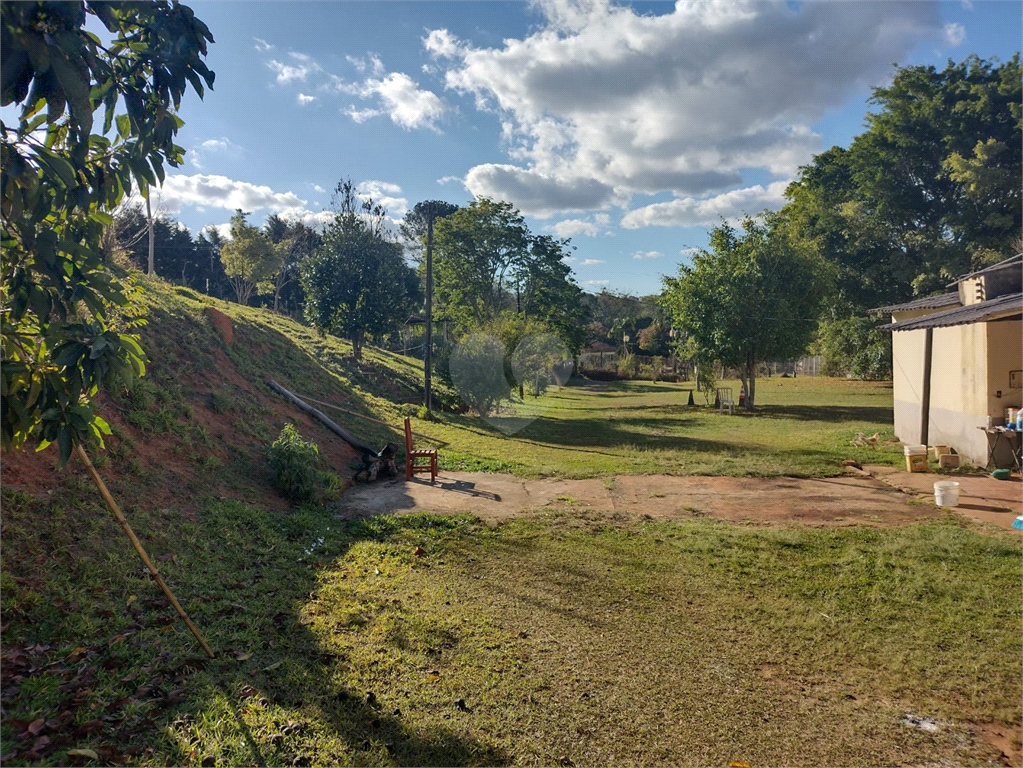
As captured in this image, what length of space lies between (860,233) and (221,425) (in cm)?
2960

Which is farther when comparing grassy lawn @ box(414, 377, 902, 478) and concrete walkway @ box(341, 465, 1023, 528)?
grassy lawn @ box(414, 377, 902, 478)

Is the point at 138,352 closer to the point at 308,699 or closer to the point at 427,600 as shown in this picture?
the point at 308,699

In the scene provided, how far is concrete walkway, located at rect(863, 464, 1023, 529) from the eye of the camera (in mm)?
7805

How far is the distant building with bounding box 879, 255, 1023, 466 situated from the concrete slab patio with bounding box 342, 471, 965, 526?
2604 mm

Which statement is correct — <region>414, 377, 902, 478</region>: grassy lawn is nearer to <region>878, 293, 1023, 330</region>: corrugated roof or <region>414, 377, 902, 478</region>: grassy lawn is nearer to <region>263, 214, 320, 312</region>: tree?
<region>878, 293, 1023, 330</region>: corrugated roof

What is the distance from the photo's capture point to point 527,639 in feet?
14.1

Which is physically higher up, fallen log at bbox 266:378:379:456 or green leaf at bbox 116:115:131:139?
green leaf at bbox 116:115:131:139

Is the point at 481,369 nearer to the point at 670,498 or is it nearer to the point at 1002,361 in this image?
the point at 670,498

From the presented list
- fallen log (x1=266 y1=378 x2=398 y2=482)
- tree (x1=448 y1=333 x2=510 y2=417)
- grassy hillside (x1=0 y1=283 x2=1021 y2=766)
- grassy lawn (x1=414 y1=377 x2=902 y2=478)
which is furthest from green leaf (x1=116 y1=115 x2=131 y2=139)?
tree (x1=448 y1=333 x2=510 y2=417)

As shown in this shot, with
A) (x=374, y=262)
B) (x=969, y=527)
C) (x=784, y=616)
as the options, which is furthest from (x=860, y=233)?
(x=784, y=616)

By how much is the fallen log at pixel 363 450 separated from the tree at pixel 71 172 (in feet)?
23.7

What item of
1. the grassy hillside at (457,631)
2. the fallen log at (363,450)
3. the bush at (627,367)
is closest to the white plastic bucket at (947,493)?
the grassy hillside at (457,631)

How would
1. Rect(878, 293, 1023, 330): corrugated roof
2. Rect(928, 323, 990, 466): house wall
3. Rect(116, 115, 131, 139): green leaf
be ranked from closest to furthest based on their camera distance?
1. Rect(116, 115, 131, 139): green leaf
2. Rect(878, 293, 1023, 330): corrugated roof
3. Rect(928, 323, 990, 466): house wall

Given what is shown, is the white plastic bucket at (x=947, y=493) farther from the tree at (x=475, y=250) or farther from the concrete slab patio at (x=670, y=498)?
the tree at (x=475, y=250)
